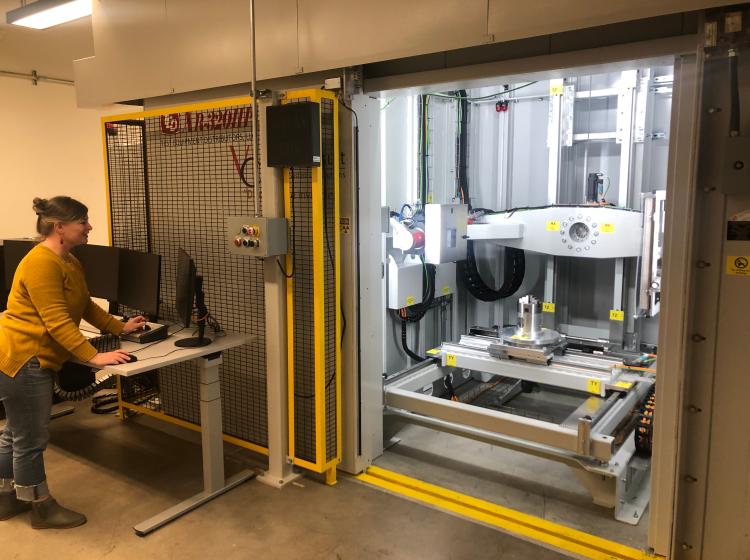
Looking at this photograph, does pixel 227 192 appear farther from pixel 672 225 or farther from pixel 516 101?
pixel 516 101

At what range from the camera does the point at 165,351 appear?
2.77m

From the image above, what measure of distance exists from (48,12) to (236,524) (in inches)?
130

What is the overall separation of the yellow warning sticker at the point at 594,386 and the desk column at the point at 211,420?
2.15 meters

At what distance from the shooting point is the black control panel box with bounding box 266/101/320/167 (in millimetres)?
2639

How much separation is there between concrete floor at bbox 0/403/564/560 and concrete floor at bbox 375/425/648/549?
1.20 feet

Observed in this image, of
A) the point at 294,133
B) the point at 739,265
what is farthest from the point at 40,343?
the point at 739,265

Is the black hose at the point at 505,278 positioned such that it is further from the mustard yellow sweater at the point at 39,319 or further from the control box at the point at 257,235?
the mustard yellow sweater at the point at 39,319

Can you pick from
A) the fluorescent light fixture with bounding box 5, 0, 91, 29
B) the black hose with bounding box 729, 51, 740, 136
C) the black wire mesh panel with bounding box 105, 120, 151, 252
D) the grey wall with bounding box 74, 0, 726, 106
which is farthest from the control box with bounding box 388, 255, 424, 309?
the fluorescent light fixture with bounding box 5, 0, 91, 29

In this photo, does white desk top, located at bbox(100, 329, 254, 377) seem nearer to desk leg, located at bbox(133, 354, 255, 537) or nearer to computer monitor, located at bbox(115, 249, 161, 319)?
desk leg, located at bbox(133, 354, 255, 537)

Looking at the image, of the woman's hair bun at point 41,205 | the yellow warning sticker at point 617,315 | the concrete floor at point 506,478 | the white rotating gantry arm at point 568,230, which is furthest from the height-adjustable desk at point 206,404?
the yellow warning sticker at point 617,315

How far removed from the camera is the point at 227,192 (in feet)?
10.7

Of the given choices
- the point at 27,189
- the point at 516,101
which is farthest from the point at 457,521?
the point at 27,189

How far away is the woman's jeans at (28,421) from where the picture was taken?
2533 millimetres

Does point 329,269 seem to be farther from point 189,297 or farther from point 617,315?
point 617,315
